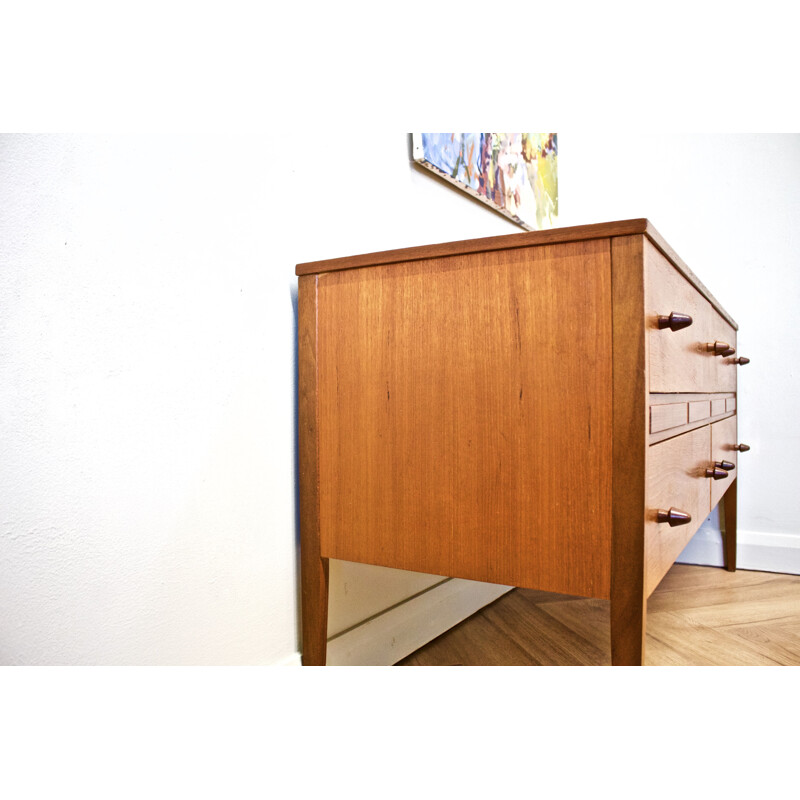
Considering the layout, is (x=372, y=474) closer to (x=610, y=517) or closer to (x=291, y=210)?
(x=610, y=517)

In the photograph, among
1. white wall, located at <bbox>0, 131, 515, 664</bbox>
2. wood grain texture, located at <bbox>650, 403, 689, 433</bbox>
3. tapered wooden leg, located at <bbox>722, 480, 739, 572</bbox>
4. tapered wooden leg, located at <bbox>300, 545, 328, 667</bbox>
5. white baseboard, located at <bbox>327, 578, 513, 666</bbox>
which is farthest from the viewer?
tapered wooden leg, located at <bbox>722, 480, 739, 572</bbox>

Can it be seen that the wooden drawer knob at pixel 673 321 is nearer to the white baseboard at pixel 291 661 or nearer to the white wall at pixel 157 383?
the white wall at pixel 157 383

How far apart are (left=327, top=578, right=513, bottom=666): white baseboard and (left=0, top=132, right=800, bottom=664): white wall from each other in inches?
4.9

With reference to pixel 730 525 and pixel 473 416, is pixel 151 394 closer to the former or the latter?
pixel 473 416

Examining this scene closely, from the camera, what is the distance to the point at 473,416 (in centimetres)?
69

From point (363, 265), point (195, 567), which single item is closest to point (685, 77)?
point (363, 265)

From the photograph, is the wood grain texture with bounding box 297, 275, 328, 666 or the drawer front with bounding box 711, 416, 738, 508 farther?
the drawer front with bounding box 711, 416, 738, 508

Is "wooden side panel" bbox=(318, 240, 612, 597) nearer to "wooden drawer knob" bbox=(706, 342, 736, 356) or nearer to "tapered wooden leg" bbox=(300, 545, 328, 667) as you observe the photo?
"tapered wooden leg" bbox=(300, 545, 328, 667)

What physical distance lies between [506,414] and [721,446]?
853 millimetres

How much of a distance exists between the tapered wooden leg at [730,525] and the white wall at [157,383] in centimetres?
131

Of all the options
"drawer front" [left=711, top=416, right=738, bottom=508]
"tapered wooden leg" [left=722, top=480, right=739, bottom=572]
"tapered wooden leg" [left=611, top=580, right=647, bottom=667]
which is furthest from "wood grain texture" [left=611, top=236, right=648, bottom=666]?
"tapered wooden leg" [left=722, top=480, right=739, bottom=572]

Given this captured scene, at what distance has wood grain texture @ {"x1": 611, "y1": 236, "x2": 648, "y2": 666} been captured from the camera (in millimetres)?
590

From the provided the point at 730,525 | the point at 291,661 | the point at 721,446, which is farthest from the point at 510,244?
the point at 730,525
